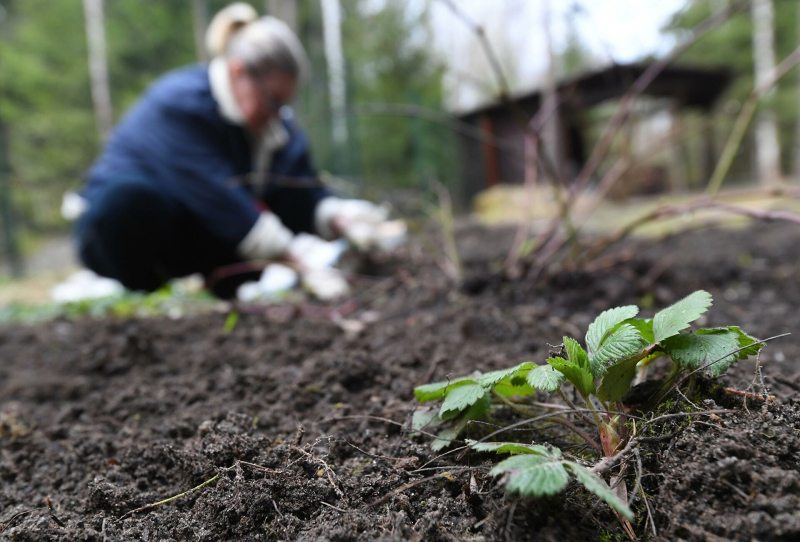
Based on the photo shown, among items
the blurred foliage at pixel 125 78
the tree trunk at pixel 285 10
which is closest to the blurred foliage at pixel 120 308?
the tree trunk at pixel 285 10

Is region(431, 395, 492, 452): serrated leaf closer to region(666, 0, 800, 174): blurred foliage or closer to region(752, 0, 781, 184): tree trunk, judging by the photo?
region(752, 0, 781, 184): tree trunk

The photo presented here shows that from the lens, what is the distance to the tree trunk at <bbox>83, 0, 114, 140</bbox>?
11352 mm

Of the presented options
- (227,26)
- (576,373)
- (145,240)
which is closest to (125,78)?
(227,26)

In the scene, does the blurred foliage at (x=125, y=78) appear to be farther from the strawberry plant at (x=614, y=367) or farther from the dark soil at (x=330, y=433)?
the strawberry plant at (x=614, y=367)

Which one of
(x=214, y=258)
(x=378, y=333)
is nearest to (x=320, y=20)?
(x=214, y=258)

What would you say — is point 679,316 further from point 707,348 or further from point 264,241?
point 264,241

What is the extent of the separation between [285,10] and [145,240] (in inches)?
204

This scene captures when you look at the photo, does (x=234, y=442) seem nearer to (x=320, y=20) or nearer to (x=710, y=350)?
(x=710, y=350)

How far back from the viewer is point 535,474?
504 millimetres

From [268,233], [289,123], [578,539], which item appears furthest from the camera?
[289,123]

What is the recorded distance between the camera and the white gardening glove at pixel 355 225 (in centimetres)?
312

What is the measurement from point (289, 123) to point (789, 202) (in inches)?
172

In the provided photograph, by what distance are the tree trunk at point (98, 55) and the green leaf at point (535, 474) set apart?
13069 mm

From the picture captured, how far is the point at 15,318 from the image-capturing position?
8.42 ft
